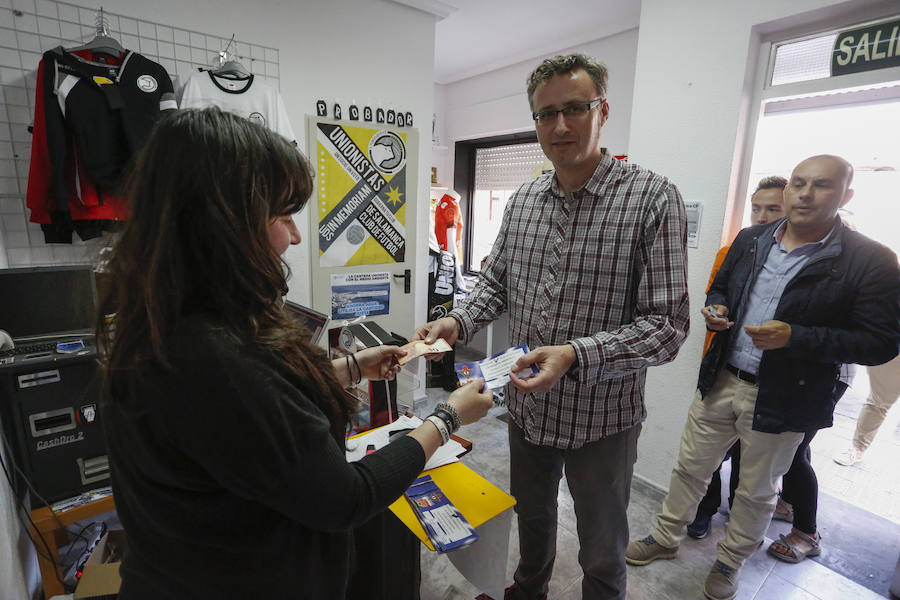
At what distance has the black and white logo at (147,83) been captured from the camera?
6.93 ft

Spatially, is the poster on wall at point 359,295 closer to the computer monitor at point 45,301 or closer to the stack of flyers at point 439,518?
the computer monitor at point 45,301

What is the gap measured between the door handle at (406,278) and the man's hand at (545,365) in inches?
93.1

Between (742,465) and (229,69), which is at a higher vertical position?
(229,69)

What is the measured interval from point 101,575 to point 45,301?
111 cm

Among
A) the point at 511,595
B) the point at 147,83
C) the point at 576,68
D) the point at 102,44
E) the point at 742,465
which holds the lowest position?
the point at 511,595

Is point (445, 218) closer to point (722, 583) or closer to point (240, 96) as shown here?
point (240, 96)

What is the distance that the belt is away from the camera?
1.88m

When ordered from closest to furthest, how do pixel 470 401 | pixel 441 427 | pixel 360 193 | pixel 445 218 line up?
pixel 441 427, pixel 470 401, pixel 360 193, pixel 445 218

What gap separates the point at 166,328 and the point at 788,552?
2773mm

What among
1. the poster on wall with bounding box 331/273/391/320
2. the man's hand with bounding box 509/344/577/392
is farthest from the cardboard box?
the poster on wall with bounding box 331/273/391/320

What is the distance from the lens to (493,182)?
5.57 m

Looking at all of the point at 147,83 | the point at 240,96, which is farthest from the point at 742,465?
the point at 147,83

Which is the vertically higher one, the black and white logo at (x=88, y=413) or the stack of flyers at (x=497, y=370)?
the stack of flyers at (x=497, y=370)

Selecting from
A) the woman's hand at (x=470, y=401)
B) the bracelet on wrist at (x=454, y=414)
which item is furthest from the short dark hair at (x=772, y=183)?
the bracelet on wrist at (x=454, y=414)
